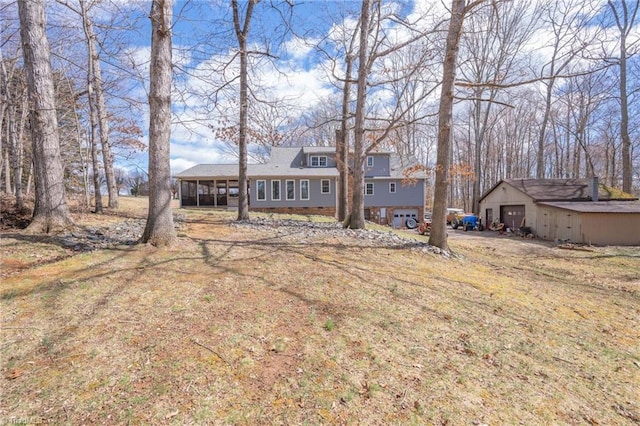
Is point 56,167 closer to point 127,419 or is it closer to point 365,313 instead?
point 127,419

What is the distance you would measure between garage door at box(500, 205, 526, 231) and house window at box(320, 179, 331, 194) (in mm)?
11886

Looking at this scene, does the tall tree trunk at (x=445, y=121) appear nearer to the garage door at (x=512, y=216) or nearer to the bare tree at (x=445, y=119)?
the bare tree at (x=445, y=119)

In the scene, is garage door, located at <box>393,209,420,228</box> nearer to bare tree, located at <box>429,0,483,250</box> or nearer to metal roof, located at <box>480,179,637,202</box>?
metal roof, located at <box>480,179,637,202</box>

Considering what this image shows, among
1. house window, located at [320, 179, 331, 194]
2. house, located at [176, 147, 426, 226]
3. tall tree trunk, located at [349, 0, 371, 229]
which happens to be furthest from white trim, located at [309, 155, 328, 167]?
tall tree trunk, located at [349, 0, 371, 229]

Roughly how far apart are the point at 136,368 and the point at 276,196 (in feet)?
59.4

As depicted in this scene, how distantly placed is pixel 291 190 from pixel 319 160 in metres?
3.48

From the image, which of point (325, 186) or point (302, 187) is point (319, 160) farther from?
point (302, 187)

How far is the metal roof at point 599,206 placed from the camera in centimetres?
1406

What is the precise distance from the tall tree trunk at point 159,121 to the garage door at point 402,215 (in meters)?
19.4

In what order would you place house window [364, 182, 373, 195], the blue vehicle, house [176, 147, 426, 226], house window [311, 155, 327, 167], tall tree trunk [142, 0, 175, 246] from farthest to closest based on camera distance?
house window [364, 182, 373, 195] < house window [311, 155, 327, 167] < the blue vehicle < house [176, 147, 426, 226] < tall tree trunk [142, 0, 175, 246]

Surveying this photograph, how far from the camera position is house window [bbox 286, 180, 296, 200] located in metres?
20.3

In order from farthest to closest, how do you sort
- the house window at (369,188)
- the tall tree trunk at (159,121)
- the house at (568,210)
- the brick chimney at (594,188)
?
1. the house window at (369,188)
2. the brick chimney at (594,188)
3. the house at (568,210)
4. the tall tree trunk at (159,121)

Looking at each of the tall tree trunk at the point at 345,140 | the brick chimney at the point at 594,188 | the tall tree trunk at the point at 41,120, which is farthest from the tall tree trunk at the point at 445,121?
the brick chimney at the point at 594,188

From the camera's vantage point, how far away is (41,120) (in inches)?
230
